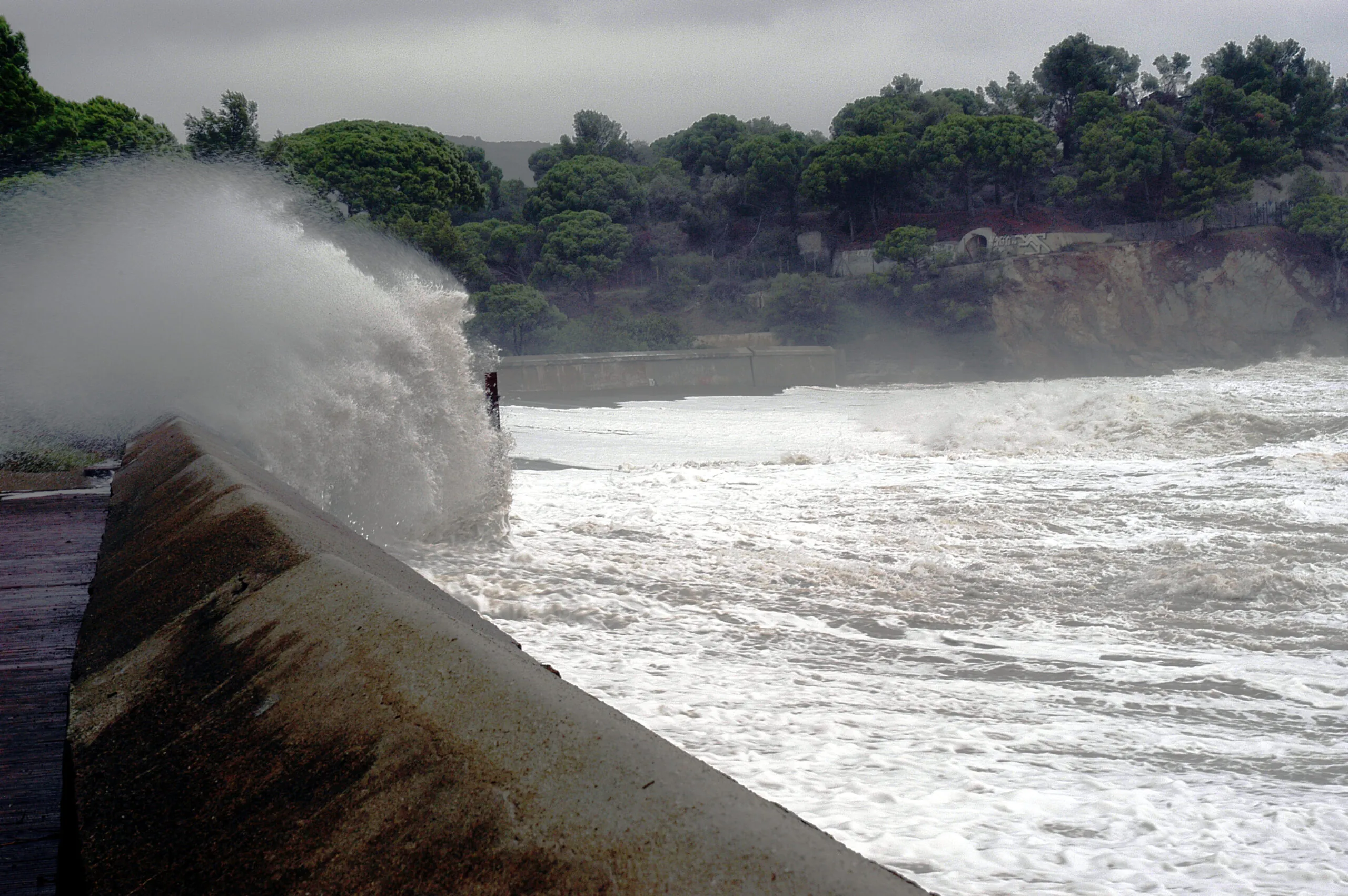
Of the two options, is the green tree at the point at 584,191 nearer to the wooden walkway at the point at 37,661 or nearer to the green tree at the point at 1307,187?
the green tree at the point at 1307,187

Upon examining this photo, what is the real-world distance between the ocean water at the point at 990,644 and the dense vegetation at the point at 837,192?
84.3ft

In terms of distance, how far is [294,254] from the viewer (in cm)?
749

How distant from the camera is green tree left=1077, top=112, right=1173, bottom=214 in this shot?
138ft

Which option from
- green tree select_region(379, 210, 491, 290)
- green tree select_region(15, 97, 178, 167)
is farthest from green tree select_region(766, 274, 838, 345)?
green tree select_region(15, 97, 178, 167)

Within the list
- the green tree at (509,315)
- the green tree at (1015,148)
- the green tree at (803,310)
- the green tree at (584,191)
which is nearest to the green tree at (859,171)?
the green tree at (1015,148)

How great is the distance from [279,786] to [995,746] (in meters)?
2.40

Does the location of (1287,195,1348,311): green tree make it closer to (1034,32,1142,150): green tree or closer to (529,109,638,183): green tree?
(1034,32,1142,150): green tree

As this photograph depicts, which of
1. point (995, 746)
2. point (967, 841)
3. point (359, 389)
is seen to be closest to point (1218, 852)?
point (967, 841)

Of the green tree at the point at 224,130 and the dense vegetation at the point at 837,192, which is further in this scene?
the dense vegetation at the point at 837,192

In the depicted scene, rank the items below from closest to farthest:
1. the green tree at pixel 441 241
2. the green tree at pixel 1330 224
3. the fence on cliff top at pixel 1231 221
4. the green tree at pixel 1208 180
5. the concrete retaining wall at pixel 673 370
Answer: the concrete retaining wall at pixel 673 370 < the green tree at pixel 441 241 < the green tree at pixel 1330 224 < the green tree at pixel 1208 180 < the fence on cliff top at pixel 1231 221

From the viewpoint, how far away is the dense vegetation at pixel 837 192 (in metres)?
37.0

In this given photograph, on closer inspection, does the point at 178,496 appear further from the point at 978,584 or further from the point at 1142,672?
the point at 978,584

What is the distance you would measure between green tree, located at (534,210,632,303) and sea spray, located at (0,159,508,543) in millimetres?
32848

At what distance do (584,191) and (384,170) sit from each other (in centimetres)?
1156
